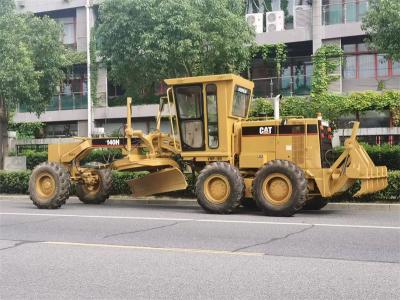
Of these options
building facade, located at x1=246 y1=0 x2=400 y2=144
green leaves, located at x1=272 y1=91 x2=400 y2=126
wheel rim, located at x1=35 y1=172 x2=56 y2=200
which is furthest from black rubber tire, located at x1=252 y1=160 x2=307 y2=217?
green leaves, located at x1=272 y1=91 x2=400 y2=126

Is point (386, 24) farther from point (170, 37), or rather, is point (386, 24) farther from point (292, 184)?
point (170, 37)

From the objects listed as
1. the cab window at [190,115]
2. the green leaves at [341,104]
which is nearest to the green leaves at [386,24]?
the cab window at [190,115]

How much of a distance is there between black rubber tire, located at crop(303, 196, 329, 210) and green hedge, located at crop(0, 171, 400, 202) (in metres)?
1.24

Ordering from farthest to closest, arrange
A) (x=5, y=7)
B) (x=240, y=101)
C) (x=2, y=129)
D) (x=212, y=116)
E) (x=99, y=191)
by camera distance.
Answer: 1. (x=2, y=129)
2. (x=5, y=7)
3. (x=99, y=191)
4. (x=240, y=101)
5. (x=212, y=116)

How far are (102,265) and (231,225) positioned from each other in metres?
4.28

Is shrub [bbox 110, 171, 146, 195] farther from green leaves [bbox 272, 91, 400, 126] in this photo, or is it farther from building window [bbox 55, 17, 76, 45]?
building window [bbox 55, 17, 76, 45]

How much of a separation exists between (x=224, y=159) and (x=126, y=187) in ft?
17.4

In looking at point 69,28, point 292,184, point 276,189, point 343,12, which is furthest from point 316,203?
point 69,28

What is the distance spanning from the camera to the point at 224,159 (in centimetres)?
1465

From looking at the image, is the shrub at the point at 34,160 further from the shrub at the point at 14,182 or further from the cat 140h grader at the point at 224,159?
the cat 140h grader at the point at 224,159

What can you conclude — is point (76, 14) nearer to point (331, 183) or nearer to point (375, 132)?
point (375, 132)

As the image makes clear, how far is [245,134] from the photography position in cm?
1459

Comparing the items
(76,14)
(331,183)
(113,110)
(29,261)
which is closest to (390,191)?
(331,183)

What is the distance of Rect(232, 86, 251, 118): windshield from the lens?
14961 millimetres
